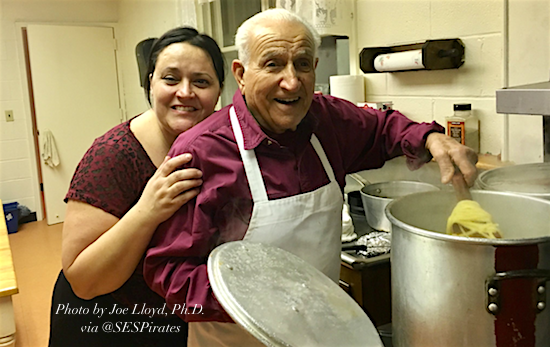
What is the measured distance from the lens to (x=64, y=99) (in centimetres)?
432

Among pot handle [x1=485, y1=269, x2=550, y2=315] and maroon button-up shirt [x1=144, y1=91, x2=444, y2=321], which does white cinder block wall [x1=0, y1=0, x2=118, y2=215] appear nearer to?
maroon button-up shirt [x1=144, y1=91, x2=444, y2=321]

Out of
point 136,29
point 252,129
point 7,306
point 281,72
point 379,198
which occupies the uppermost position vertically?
point 136,29

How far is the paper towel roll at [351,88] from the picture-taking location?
6.39 feet

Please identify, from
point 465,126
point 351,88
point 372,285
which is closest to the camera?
point 372,285

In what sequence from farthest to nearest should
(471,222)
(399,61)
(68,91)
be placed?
1. (68,91)
2. (399,61)
3. (471,222)

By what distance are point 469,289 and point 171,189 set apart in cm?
53

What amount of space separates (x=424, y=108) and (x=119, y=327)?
1270 mm

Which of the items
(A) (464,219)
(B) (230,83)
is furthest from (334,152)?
(B) (230,83)

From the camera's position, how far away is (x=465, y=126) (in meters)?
1.55

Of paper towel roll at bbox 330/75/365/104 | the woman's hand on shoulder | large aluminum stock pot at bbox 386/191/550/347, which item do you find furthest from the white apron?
paper towel roll at bbox 330/75/365/104

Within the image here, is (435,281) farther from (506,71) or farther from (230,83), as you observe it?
(230,83)

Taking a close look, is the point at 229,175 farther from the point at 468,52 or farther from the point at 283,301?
the point at 468,52

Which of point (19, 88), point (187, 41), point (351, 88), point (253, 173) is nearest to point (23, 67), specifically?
point (19, 88)

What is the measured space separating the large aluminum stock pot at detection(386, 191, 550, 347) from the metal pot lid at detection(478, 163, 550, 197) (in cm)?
25
